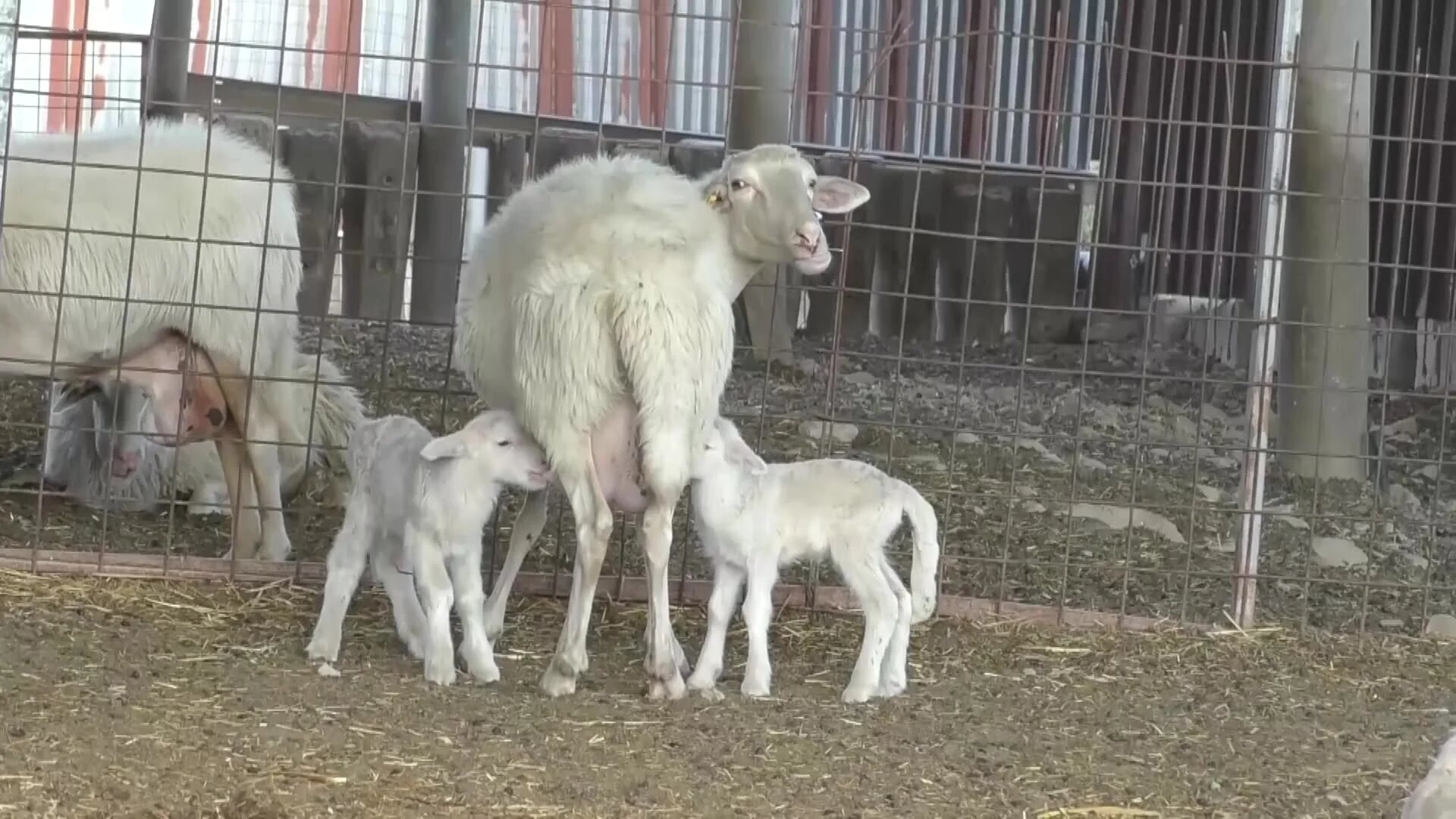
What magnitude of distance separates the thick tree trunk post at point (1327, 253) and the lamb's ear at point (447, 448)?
4.94m

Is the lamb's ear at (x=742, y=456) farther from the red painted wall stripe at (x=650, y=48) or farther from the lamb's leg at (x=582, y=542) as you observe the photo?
the red painted wall stripe at (x=650, y=48)

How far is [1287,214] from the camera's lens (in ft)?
29.4

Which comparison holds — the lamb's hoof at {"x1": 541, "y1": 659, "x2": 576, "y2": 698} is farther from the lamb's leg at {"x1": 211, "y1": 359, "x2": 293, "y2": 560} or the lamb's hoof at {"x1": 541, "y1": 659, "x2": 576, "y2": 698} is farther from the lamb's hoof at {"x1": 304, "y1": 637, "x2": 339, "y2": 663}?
the lamb's leg at {"x1": 211, "y1": 359, "x2": 293, "y2": 560}

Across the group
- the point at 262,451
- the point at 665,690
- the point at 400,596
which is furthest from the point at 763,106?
the point at 665,690

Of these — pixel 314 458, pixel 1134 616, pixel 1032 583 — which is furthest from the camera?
pixel 314 458

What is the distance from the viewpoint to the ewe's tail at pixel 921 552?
18.0 ft

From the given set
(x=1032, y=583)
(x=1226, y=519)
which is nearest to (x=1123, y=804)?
(x=1032, y=583)

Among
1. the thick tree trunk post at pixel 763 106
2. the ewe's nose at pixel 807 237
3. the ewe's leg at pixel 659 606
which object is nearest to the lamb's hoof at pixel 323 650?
the ewe's leg at pixel 659 606

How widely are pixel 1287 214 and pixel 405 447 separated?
5.30 meters

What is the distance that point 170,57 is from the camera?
11500 millimetres

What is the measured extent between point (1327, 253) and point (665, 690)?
5.13 m

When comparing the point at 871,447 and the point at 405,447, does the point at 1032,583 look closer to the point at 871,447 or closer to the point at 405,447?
the point at 871,447

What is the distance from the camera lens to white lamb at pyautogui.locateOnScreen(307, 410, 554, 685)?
17.5 ft

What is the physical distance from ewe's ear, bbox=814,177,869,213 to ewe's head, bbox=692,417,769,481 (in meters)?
0.97
